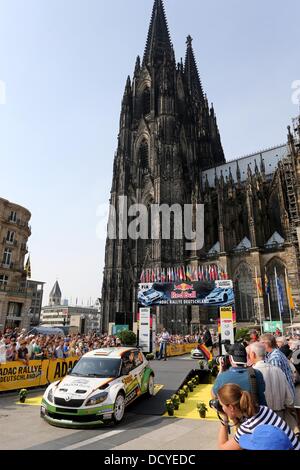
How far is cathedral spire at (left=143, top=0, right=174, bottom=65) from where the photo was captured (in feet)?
188

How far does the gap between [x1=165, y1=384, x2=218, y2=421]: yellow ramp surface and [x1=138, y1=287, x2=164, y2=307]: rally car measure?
1367cm

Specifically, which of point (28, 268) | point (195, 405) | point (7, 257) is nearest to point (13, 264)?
point (7, 257)

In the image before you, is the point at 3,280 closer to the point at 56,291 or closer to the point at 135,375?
the point at 135,375

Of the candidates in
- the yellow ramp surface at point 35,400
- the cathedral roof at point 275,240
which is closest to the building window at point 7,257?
the yellow ramp surface at point 35,400

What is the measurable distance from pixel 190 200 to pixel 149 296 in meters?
26.0

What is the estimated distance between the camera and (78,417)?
6.22 meters

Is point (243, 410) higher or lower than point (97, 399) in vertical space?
higher

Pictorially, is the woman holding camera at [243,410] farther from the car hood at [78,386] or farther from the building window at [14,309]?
the building window at [14,309]

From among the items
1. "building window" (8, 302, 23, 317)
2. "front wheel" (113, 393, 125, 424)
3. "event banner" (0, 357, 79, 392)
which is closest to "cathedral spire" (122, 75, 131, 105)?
"building window" (8, 302, 23, 317)

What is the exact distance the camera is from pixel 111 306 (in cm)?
4131

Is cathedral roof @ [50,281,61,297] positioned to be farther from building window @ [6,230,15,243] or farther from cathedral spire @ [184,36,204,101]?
building window @ [6,230,15,243]

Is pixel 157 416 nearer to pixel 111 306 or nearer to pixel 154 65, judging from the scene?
pixel 111 306

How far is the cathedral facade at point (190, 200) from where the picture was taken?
1431 inches
